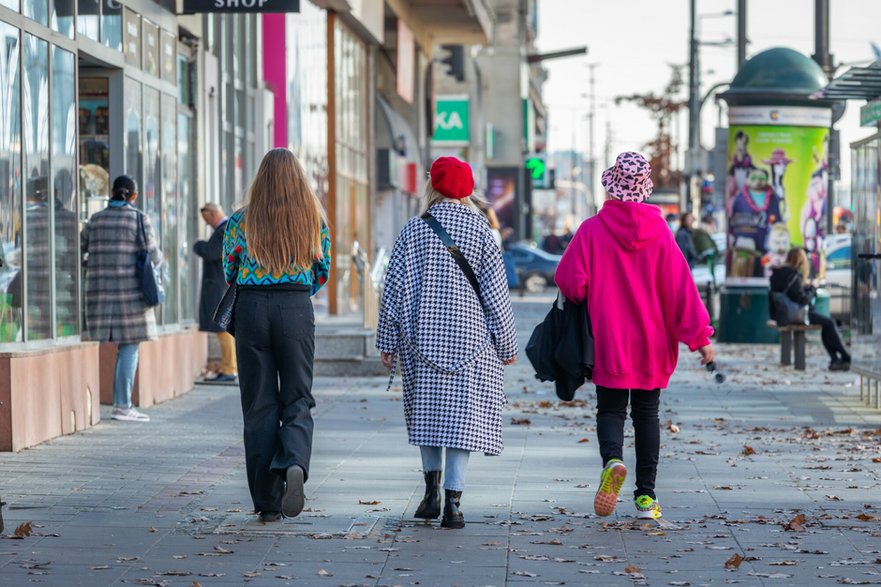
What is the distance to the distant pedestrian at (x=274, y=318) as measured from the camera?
828 centimetres

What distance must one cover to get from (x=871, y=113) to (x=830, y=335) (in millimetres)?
4893

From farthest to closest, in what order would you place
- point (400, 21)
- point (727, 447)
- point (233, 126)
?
point (400, 21) < point (233, 126) < point (727, 447)

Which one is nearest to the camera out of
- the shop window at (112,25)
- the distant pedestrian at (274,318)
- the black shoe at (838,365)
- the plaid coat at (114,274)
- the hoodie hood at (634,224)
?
the distant pedestrian at (274,318)

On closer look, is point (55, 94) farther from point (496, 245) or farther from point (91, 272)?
point (496, 245)

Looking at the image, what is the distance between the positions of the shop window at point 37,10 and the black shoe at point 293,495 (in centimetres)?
532

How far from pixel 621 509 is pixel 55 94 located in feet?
20.0

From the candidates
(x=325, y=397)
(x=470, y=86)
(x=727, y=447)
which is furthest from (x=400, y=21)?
(x=470, y=86)

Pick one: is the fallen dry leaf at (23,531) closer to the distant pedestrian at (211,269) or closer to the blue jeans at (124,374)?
the blue jeans at (124,374)

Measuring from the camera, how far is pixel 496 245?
837 centimetres

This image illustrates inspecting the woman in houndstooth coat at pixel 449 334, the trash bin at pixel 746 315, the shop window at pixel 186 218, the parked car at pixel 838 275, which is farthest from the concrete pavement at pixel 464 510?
the parked car at pixel 838 275

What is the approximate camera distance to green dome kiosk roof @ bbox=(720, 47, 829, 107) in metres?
23.5

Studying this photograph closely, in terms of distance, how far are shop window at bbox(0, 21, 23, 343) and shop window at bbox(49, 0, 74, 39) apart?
35.2 inches

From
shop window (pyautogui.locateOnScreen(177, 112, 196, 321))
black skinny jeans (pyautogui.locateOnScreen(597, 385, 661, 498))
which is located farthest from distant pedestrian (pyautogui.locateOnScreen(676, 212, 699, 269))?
black skinny jeans (pyautogui.locateOnScreen(597, 385, 661, 498))

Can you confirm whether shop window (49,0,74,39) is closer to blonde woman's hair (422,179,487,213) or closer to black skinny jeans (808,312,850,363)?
blonde woman's hair (422,179,487,213)
